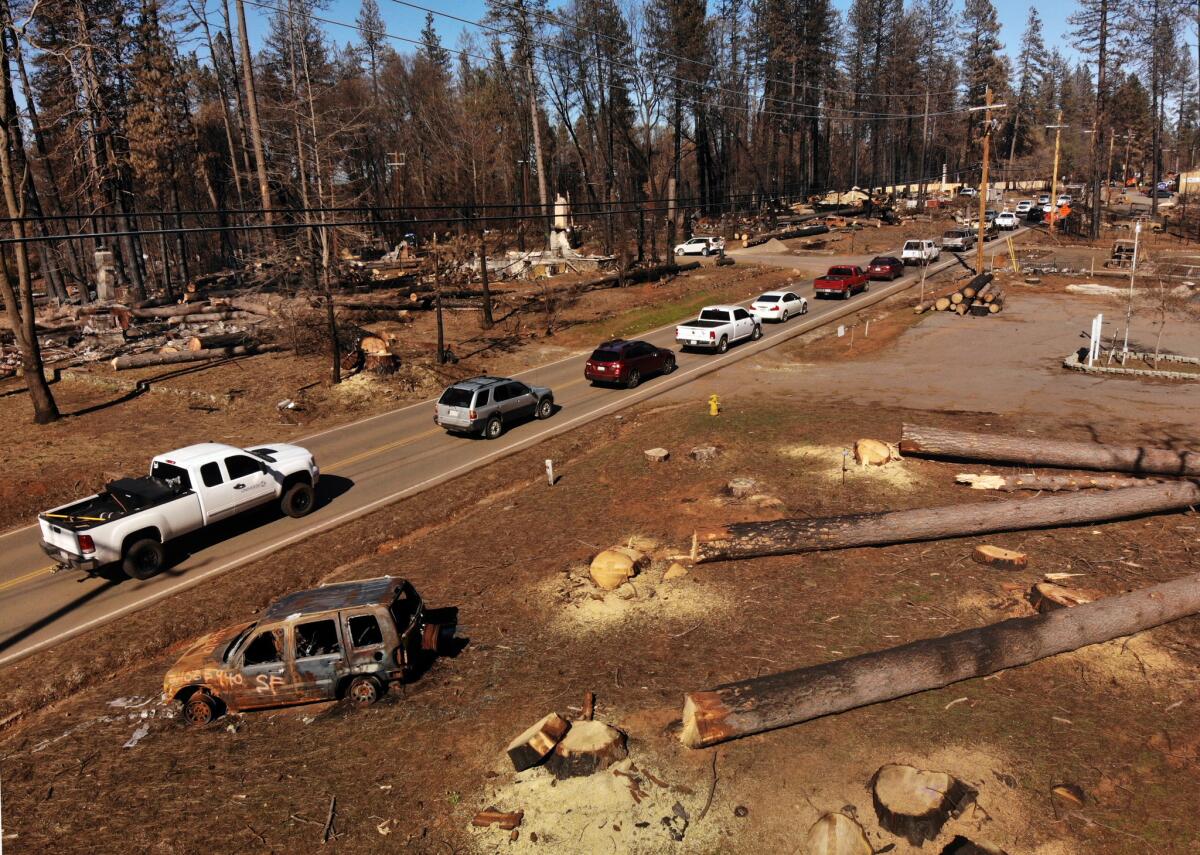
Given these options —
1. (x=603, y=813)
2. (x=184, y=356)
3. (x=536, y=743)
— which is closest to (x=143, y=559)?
(x=536, y=743)

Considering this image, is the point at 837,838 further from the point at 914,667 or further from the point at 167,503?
the point at 167,503

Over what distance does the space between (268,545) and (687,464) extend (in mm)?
9431

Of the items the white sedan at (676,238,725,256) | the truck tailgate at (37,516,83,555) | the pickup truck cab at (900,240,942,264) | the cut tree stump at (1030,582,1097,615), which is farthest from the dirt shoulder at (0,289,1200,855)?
the white sedan at (676,238,725,256)

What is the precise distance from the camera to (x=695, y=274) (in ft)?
164

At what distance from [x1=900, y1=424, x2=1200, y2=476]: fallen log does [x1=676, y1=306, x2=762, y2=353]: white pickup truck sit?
48.4 feet

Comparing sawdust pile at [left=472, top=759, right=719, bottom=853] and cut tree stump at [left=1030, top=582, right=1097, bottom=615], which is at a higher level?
cut tree stump at [left=1030, top=582, right=1097, bottom=615]

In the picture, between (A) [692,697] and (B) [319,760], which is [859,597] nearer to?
(A) [692,697]

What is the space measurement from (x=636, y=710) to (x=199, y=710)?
5566 millimetres

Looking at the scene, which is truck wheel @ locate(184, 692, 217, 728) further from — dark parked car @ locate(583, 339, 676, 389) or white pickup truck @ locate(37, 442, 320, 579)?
dark parked car @ locate(583, 339, 676, 389)

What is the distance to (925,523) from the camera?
12.6m

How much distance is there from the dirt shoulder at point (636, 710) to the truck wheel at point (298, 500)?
1.75 m

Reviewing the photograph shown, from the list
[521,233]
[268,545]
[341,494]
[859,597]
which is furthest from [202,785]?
[521,233]

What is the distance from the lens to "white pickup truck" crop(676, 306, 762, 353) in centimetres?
3042

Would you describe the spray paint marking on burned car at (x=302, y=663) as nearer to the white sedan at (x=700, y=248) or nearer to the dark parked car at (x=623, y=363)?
the dark parked car at (x=623, y=363)
